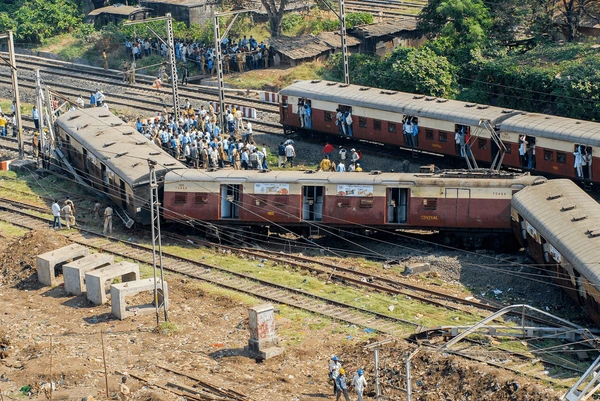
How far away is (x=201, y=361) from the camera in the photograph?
3231cm

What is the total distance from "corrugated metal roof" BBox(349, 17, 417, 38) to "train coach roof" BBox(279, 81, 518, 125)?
497 inches

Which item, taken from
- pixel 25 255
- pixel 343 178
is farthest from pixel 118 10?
pixel 343 178

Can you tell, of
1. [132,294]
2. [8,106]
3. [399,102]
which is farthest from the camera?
[8,106]

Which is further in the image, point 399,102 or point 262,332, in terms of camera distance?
point 399,102

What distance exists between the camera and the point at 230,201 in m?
42.9

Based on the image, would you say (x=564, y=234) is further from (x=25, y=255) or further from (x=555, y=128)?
(x=25, y=255)

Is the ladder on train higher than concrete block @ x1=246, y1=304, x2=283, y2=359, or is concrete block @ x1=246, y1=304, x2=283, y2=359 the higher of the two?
the ladder on train

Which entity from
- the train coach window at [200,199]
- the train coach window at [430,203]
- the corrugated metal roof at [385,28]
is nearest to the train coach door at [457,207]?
the train coach window at [430,203]

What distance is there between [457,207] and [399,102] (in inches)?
441

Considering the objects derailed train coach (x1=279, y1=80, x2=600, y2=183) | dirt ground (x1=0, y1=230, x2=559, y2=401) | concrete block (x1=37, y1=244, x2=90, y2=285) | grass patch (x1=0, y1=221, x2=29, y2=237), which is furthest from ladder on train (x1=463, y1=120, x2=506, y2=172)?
grass patch (x1=0, y1=221, x2=29, y2=237)

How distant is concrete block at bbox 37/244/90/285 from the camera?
3919 cm

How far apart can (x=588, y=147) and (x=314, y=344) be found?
16447mm

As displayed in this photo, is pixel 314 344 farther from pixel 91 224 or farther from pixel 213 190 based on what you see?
pixel 91 224

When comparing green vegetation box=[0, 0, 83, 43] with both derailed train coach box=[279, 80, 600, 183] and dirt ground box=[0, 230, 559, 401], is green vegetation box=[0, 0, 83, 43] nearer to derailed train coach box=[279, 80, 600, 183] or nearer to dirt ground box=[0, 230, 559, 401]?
derailed train coach box=[279, 80, 600, 183]
